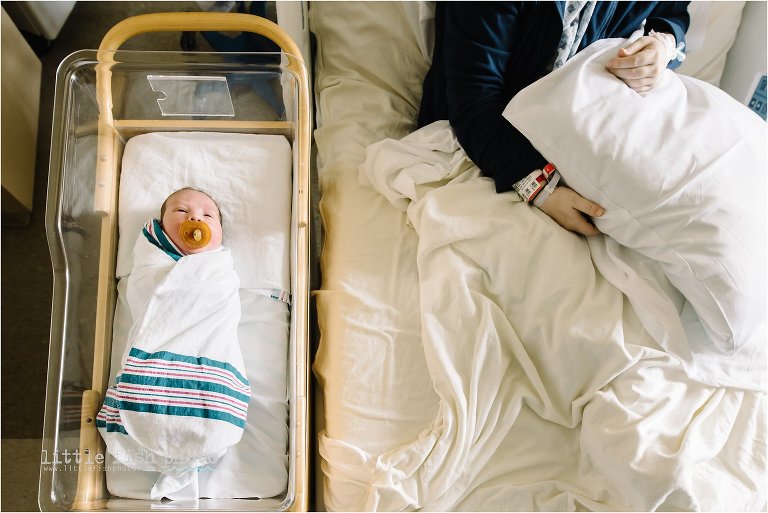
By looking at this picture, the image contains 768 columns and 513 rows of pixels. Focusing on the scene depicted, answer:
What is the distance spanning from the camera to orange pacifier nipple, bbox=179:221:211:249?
1047mm

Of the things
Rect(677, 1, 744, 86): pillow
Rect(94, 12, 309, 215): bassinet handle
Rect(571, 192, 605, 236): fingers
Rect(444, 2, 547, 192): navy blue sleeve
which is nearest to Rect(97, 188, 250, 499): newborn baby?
Rect(94, 12, 309, 215): bassinet handle

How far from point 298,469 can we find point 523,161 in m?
0.61

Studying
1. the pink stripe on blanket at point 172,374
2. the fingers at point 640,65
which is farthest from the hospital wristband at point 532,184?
the pink stripe on blanket at point 172,374

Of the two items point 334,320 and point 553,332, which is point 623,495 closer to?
point 553,332

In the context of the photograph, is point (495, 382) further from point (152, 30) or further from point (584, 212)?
point (152, 30)

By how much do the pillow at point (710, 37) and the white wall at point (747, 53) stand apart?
2 centimetres

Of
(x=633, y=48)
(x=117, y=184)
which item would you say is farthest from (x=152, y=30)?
(x=633, y=48)

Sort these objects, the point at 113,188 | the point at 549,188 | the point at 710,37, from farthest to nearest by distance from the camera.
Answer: the point at 710,37, the point at 113,188, the point at 549,188

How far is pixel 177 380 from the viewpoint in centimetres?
95

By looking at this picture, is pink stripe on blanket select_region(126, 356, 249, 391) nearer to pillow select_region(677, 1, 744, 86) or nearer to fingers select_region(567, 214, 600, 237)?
fingers select_region(567, 214, 600, 237)

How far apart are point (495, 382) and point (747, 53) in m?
0.90

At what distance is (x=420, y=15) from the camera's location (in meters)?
1.20

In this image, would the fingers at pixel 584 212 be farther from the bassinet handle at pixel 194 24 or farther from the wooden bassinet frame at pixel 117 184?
the bassinet handle at pixel 194 24

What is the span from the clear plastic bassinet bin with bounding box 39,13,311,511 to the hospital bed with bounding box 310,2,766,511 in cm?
9
